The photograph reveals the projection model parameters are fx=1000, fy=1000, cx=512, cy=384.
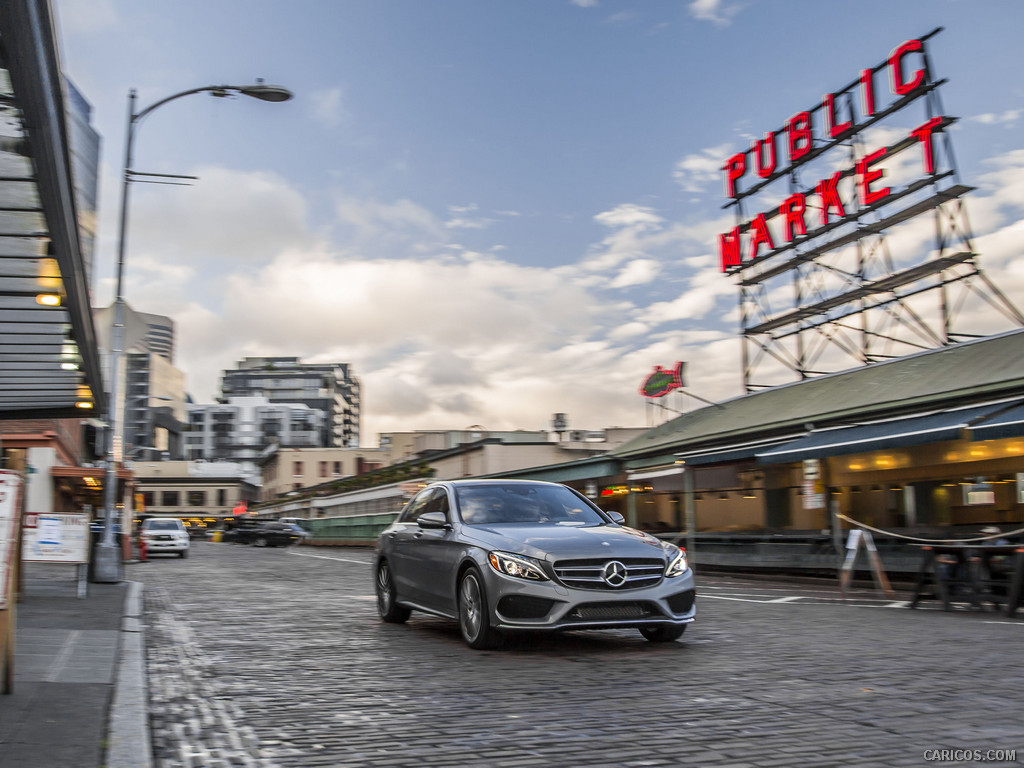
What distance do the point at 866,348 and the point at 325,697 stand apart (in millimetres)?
24455

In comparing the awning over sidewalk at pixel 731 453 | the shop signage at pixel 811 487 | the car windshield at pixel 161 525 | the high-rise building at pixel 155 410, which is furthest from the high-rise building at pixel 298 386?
the shop signage at pixel 811 487

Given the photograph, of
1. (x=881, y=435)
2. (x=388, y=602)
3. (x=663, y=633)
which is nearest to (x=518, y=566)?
(x=663, y=633)

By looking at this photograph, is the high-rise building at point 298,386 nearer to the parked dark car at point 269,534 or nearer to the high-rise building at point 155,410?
the high-rise building at point 155,410

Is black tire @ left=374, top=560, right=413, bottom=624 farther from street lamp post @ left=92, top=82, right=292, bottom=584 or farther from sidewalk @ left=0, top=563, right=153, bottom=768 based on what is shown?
street lamp post @ left=92, top=82, right=292, bottom=584

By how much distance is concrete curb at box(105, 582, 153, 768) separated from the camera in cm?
484

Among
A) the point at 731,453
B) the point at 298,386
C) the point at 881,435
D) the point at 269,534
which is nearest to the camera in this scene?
the point at 881,435

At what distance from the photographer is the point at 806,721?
5.63 metres

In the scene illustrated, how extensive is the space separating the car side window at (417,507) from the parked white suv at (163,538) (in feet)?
92.0

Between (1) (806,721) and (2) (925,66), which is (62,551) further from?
(2) (925,66)

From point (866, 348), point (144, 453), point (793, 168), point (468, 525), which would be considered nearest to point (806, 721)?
point (468, 525)

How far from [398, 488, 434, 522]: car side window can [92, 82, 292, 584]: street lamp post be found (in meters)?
8.99

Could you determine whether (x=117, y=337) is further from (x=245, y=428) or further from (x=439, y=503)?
(x=245, y=428)

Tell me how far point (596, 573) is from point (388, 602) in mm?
3739

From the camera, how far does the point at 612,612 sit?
8.31m
